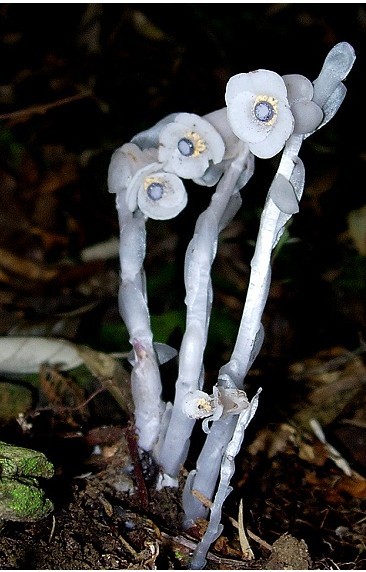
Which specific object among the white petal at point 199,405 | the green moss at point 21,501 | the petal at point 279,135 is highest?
the petal at point 279,135

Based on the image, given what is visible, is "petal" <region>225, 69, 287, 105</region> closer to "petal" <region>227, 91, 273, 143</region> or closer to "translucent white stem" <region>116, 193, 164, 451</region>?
"petal" <region>227, 91, 273, 143</region>

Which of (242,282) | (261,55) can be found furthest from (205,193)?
(261,55)

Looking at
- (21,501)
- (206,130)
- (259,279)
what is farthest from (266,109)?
(21,501)

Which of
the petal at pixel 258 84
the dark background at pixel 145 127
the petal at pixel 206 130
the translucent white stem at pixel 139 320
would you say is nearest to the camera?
the petal at pixel 258 84

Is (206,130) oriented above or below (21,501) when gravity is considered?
above

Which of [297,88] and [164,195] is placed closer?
[297,88]

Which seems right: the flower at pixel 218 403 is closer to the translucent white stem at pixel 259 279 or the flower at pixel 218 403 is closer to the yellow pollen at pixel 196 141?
the translucent white stem at pixel 259 279

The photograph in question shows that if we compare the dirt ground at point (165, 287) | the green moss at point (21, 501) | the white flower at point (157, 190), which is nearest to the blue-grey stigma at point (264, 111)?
the white flower at point (157, 190)

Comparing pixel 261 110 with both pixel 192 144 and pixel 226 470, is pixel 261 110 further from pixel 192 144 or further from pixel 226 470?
pixel 226 470
